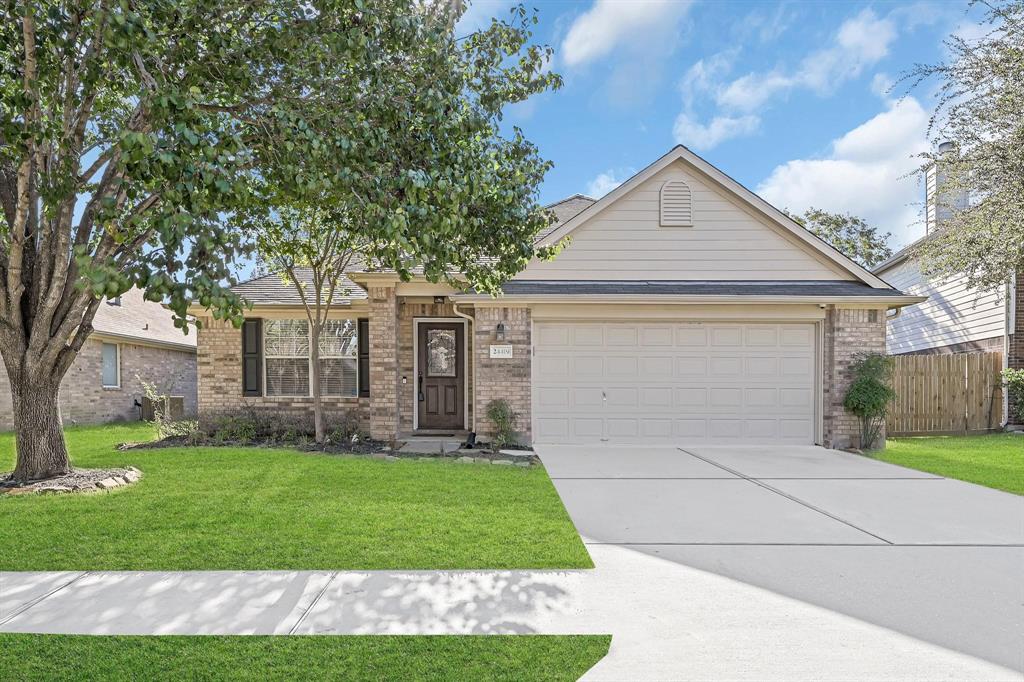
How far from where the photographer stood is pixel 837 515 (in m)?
5.86

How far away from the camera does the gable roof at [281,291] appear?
1175 centimetres

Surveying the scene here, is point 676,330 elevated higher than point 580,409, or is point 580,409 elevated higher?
point 676,330

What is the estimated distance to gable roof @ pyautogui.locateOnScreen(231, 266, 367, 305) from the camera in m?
11.8

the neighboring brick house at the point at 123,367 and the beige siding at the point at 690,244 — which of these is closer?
the beige siding at the point at 690,244

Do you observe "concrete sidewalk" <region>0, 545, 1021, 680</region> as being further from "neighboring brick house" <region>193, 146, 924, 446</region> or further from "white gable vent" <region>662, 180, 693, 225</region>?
"white gable vent" <region>662, 180, 693, 225</region>

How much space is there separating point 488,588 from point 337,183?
4.07 metres

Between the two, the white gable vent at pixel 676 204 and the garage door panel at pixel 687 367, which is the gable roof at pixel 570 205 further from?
the garage door panel at pixel 687 367

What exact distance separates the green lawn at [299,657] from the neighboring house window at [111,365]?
597 inches

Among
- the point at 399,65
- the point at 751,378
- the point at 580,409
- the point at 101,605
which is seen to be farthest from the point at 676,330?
the point at 101,605

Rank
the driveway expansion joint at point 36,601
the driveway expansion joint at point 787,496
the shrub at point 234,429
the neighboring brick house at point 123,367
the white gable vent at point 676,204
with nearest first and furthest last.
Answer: the driveway expansion joint at point 36,601 < the driveway expansion joint at point 787,496 < the white gable vent at point 676,204 < the shrub at point 234,429 < the neighboring brick house at point 123,367

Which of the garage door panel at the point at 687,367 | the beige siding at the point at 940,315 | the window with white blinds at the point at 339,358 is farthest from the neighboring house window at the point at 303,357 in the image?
the beige siding at the point at 940,315

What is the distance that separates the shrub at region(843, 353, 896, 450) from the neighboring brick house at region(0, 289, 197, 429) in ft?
52.0

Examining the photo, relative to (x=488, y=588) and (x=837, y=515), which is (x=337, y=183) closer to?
(x=488, y=588)

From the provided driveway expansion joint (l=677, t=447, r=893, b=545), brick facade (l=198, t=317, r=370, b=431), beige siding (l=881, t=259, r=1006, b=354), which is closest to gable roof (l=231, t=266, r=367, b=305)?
brick facade (l=198, t=317, r=370, b=431)
